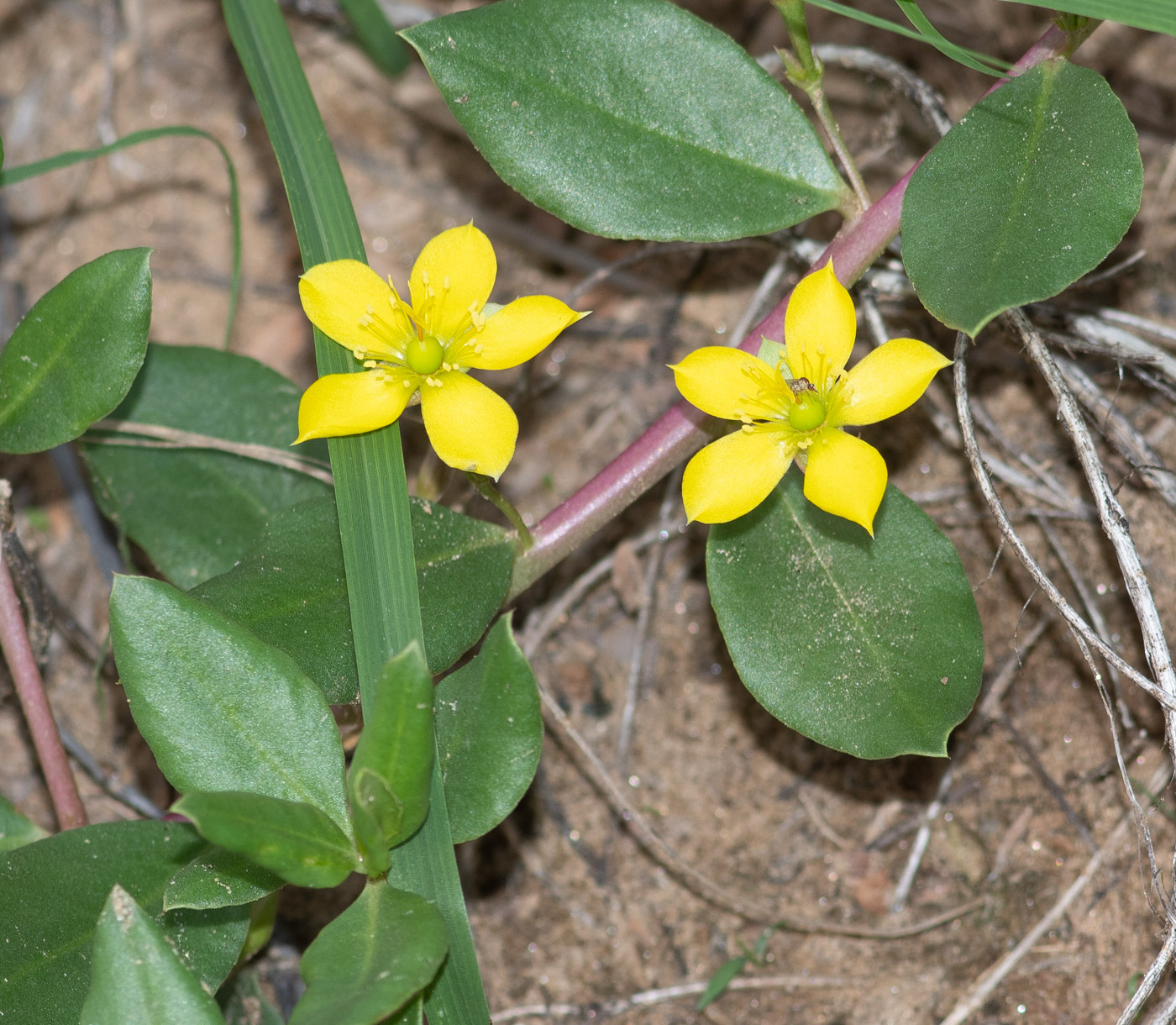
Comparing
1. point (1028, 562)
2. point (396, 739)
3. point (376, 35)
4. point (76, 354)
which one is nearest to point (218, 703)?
point (396, 739)

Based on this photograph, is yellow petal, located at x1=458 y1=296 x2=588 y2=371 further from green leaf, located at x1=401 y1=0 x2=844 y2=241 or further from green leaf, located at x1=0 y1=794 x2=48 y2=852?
green leaf, located at x1=0 y1=794 x2=48 y2=852

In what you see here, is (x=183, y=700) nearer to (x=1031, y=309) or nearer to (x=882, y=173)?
(x=1031, y=309)

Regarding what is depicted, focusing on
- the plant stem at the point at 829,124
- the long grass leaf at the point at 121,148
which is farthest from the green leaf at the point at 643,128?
the long grass leaf at the point at 121,148

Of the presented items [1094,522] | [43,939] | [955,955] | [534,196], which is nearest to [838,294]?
[534,196]

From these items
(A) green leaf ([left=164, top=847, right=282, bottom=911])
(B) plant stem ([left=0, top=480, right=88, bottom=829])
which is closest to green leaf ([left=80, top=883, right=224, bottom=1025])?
(A) green leaf ([left=164, top=847, right=282, bottom=911])

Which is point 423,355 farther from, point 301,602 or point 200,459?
point 200,459

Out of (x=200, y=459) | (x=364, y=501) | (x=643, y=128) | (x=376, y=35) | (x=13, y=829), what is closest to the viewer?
(x=364, y=501)

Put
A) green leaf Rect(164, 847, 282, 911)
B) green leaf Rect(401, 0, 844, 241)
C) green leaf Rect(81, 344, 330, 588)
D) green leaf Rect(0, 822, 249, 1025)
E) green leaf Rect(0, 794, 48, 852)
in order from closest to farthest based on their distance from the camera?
1. green leaf Rect(164, 847, 282, 911)
2. green leaf Rect(0, 822, 249, 1025)
3. green leaf Rect(401, 0, 844, 241)
4. green leaf Rect(0, 794, 48, 852)
5. green leaf Rect(81, 344, 330, 588)
